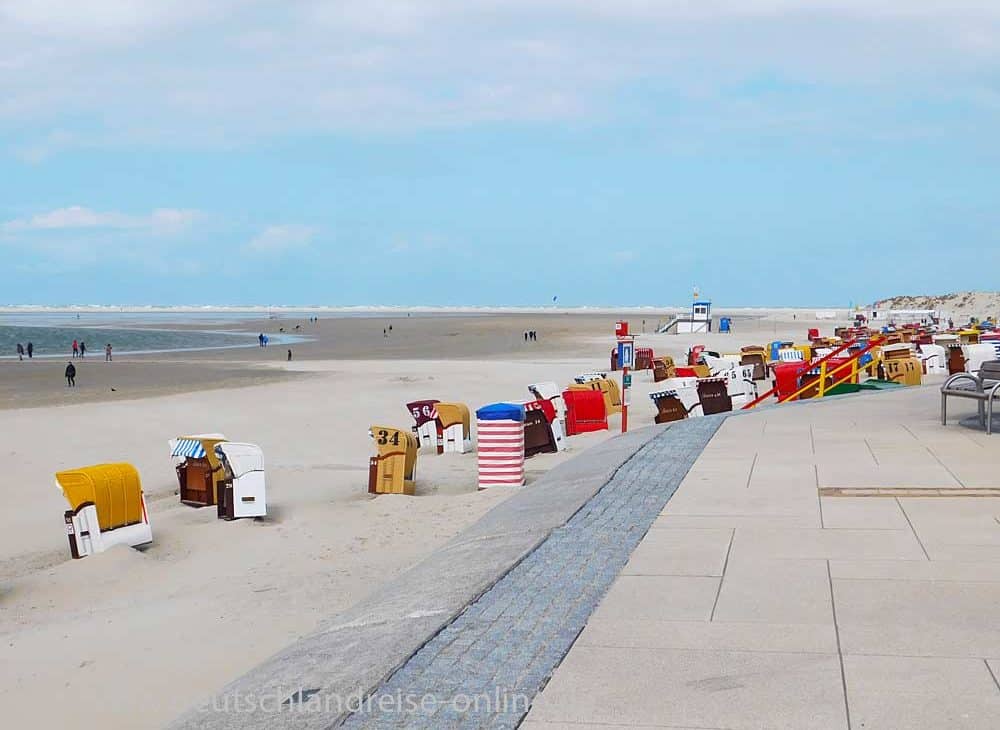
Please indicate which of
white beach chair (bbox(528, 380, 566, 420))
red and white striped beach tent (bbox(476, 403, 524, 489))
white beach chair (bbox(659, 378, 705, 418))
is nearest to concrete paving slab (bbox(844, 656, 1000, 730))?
red and white striped beach tent (bbox(476, 403, 524, 489))

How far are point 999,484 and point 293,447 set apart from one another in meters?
13.5

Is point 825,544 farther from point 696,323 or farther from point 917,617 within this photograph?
point 696,323

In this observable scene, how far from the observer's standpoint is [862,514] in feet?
28.0

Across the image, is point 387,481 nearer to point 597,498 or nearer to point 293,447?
point 597,498

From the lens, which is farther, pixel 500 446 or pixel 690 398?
pixel 690 398

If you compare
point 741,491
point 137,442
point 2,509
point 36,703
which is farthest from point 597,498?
point 137,442

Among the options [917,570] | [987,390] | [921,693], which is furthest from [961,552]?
[987,390]

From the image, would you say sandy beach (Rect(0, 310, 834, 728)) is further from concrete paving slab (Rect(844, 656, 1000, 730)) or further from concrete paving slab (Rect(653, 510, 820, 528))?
concrete paving slab (Rect(844, 656, 1000, 730))

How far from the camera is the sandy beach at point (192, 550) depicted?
7215mm

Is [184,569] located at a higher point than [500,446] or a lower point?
lower

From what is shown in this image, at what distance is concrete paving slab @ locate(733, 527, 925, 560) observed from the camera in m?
7.24

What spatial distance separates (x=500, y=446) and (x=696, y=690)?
8.79 m

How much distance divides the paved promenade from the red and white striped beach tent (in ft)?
10.1

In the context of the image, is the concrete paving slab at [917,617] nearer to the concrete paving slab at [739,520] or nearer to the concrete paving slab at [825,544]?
the concrete paving slab at [825,544]
